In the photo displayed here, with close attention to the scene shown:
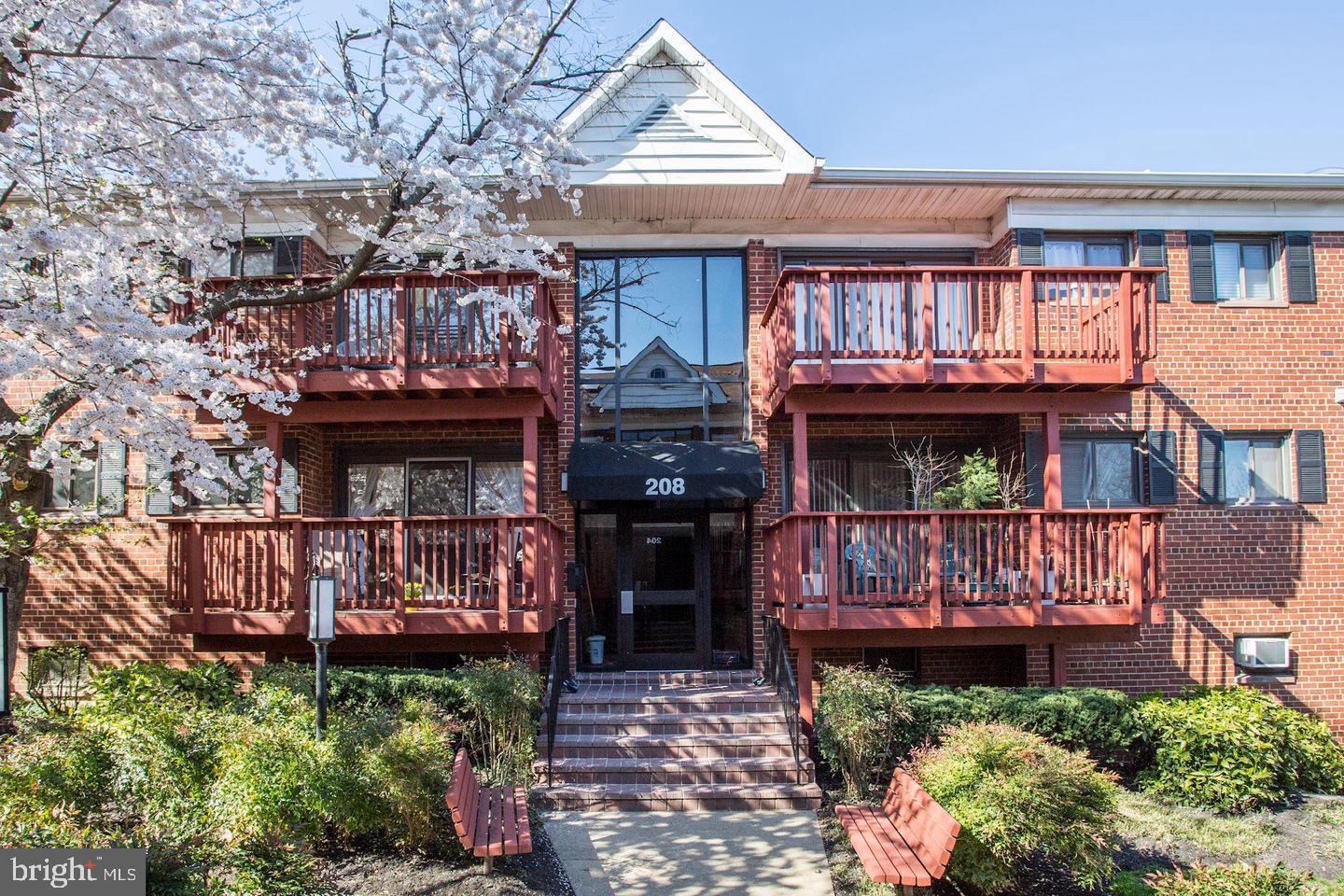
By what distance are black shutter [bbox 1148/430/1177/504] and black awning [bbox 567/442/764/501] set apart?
4648 mm

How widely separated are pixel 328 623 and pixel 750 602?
5.37 meters

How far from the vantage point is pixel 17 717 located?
684 cm

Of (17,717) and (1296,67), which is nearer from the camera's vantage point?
(17,717)

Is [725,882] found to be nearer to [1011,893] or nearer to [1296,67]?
[1011,893]

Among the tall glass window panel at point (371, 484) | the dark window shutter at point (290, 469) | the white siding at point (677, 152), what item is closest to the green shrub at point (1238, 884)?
the white siding at point (677, 152)

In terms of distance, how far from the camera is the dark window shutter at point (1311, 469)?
406 inches

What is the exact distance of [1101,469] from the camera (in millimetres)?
10336

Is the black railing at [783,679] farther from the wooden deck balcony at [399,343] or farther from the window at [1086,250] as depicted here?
the window at [1086,250]

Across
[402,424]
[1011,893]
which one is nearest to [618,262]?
[402,424]

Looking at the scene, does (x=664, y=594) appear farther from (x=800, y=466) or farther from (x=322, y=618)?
(x=322, y=618)

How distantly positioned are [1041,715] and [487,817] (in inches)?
214

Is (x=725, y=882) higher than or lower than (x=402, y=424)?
lower

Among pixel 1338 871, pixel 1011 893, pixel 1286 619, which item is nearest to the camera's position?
pixel 1011 893

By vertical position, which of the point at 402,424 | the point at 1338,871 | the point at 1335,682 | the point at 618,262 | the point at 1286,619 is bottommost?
the point at 1338,871
